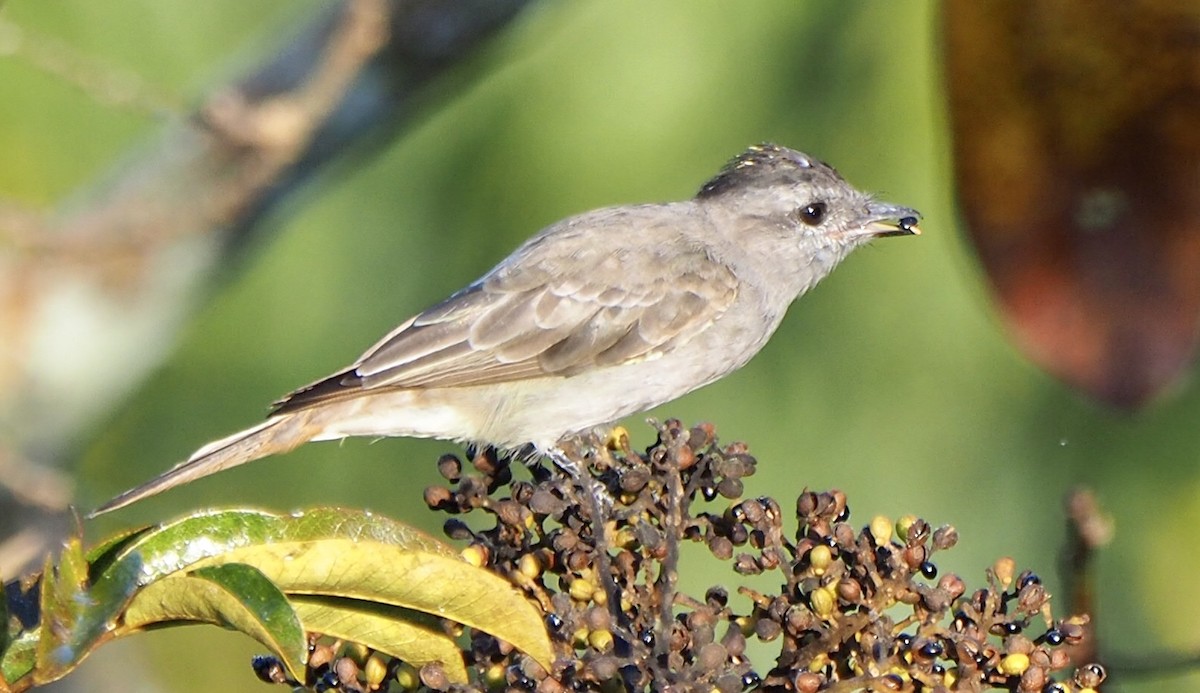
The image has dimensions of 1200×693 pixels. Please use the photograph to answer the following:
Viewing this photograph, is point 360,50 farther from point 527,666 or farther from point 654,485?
point 527,666

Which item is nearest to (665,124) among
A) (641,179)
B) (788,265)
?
(641,179)

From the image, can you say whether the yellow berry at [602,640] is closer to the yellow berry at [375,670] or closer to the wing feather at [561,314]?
the yellow berry at [375,670]

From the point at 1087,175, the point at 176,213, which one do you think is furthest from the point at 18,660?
the point at 176,213

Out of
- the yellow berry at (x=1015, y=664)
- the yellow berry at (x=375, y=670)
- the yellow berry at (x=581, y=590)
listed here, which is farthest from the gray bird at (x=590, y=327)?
the yellow berry at (x=1015, y=664)

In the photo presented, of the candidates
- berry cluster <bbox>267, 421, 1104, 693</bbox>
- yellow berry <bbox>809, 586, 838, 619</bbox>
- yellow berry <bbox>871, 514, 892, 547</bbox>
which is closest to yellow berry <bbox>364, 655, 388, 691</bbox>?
berry cluster <bbox>267, 421, 1104, 693</bbox>

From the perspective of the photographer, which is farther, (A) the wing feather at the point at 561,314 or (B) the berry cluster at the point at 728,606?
(A) the wing feather at the point at 561,314

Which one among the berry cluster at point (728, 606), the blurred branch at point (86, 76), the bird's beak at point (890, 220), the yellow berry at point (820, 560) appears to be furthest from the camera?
the bird's beak at point (890, 220)

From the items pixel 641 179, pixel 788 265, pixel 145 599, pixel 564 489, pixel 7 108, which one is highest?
pixel 7 108
